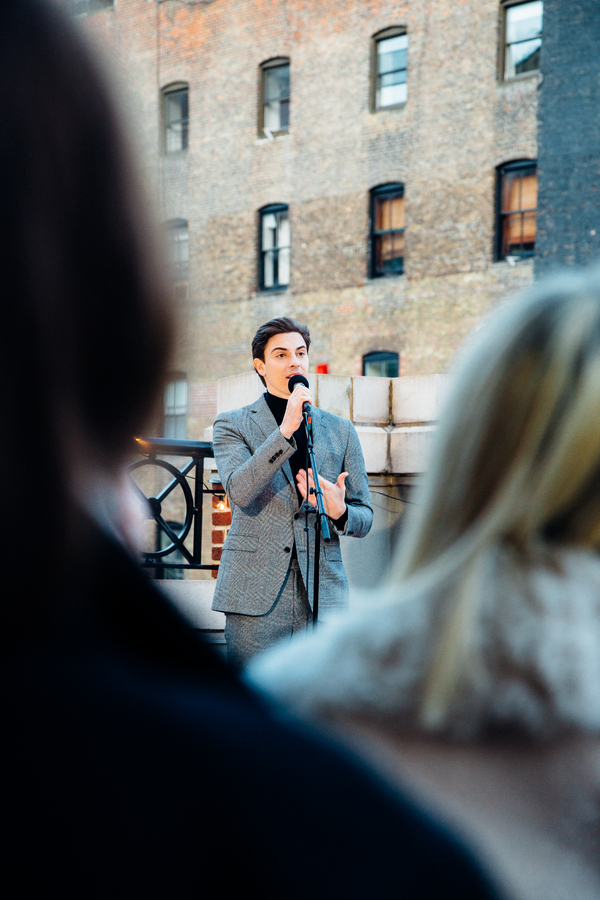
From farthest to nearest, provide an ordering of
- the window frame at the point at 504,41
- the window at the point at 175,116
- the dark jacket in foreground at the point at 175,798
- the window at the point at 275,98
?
1. the window at the point at 175,116
2. the window at the point at 275,98
3. the window frame at the point at 504,41
4. the dark jacket in foreground at the point at 175,798

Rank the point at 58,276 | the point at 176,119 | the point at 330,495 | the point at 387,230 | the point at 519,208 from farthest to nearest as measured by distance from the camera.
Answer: the point at 176,119
the point at 387,230
the point at 519,208
the point at 330,495
the point at 58,276

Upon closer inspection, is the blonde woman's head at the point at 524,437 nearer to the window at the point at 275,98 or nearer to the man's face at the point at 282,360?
the man's face at the point at 282,360

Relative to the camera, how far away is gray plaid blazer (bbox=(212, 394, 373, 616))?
12.4ft

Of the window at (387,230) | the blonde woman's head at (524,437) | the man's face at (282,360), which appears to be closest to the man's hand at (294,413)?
the man's face at (282,360)

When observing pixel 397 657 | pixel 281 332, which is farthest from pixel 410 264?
pixel 397 657

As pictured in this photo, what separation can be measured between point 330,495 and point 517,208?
1278 centimetres

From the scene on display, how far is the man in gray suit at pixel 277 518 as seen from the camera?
3.76m

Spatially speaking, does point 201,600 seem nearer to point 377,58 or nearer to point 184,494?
point 184,494

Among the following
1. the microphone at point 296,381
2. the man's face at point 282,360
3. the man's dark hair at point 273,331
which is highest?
the man's dark hair at point 273,331

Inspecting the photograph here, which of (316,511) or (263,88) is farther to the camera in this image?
(263,88)

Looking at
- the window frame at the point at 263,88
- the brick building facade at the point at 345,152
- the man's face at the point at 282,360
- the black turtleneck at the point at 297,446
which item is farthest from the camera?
the window frame at the point at 263,88

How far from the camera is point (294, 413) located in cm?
377

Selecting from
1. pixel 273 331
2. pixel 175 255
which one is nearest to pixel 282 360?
pixel 273 331

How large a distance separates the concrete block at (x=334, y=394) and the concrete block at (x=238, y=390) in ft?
1.46
